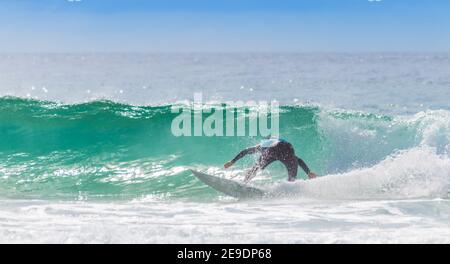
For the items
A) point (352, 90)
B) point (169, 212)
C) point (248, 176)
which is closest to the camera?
point (169, 212)

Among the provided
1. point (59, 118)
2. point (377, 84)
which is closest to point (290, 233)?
point (59, 118)

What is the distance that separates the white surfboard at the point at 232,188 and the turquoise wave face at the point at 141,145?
17.4 inches

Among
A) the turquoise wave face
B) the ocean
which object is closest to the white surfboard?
the ocean

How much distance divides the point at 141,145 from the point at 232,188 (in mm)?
6141

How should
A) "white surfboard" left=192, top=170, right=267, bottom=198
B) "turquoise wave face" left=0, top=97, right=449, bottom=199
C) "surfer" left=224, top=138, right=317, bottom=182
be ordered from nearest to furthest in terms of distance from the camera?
"white surfboard" left=192, top=170, right=267, bottom=198 → "surfer" left=224, top=138, right=317, bottom=182 → "turquoise wave face" left=0, top=97, right=449, bottom=199

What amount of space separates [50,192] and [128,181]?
1759 millimetres

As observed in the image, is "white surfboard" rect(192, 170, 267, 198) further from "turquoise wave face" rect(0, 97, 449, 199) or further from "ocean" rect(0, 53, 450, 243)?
"turquoise wave face" rect(0, 97, 449, 199)

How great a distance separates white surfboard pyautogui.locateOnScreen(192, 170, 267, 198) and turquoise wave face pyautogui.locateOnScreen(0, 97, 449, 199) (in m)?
0.44

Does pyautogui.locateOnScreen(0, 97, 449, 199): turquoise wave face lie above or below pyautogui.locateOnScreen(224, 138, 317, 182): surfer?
below

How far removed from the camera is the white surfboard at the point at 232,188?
11.5 metres

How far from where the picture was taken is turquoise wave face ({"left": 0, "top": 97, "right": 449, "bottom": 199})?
1397 cm

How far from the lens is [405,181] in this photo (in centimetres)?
1248
